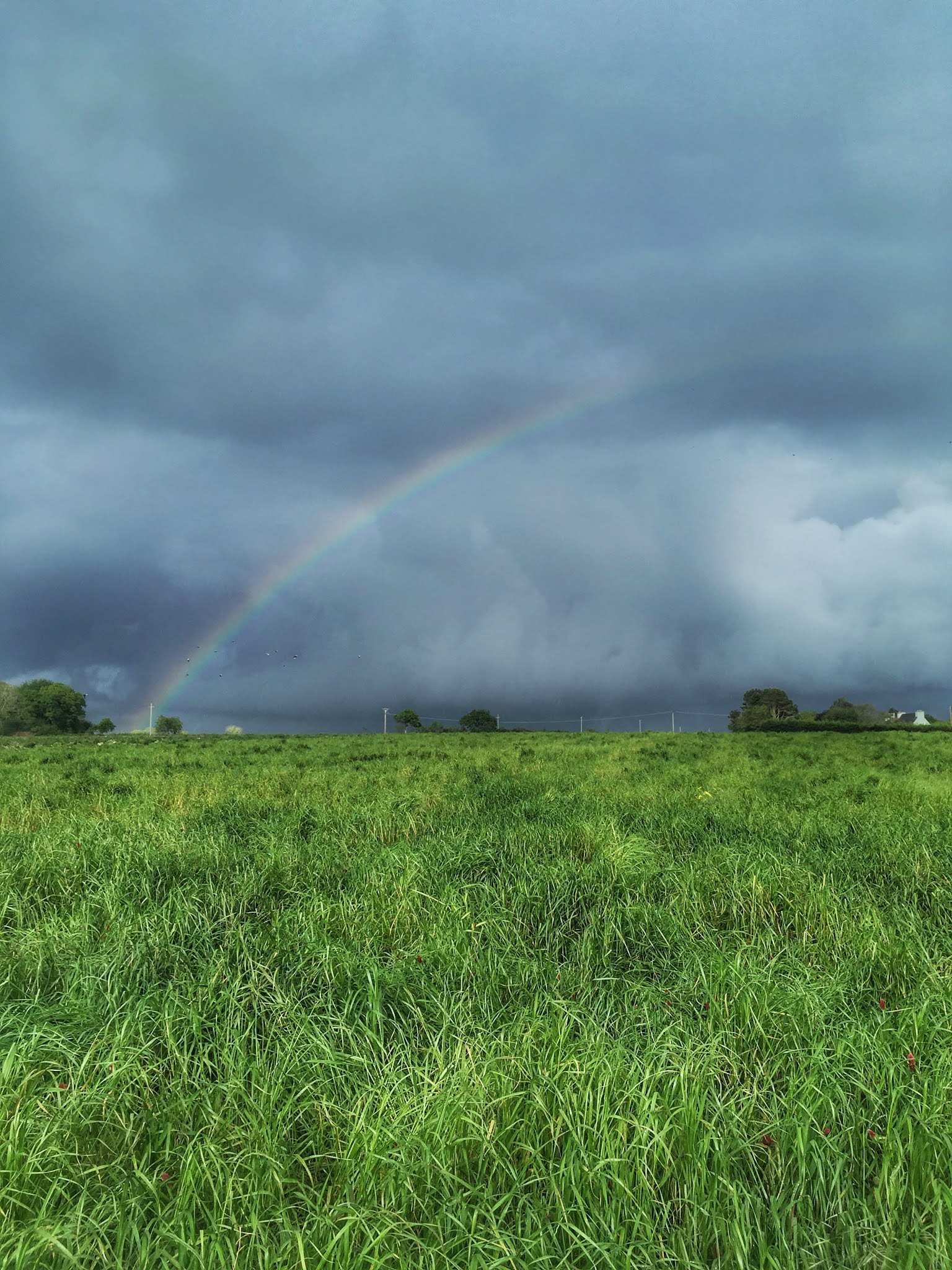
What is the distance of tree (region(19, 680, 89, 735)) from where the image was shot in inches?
4109

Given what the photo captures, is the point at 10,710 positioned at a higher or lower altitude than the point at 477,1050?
higher

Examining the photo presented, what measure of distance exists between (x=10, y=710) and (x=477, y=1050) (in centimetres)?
10787

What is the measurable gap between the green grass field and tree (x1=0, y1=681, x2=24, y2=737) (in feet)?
325

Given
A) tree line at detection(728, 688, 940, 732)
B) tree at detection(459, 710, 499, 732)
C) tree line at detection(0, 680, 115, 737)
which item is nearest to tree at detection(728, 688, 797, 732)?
tree line at detection(728, 688, 940, 732)

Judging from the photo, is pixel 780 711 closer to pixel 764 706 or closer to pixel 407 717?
pixel 764 706

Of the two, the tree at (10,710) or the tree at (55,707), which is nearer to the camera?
the tree at (10,710)

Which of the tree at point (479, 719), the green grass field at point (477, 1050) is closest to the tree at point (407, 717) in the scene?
the tree at point (479, 719)

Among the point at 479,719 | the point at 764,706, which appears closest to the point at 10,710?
the point at 479,719

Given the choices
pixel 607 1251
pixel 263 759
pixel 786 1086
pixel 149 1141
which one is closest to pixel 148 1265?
pixel 149 1141

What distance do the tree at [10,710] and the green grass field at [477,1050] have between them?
99090 millimetres

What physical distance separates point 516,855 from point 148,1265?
16.1 ft

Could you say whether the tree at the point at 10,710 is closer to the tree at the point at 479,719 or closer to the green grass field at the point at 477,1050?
the tree at the point at 479,719

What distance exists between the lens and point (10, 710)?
92875 millimetres

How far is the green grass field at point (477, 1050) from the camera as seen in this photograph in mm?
2480
